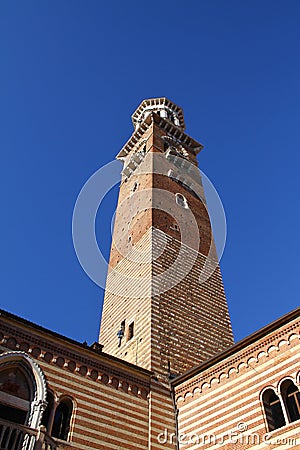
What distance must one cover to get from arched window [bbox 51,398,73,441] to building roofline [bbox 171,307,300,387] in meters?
3.17

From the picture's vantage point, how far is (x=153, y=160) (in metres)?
19.7

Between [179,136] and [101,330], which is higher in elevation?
[179,136]

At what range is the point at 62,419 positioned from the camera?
9148 mm

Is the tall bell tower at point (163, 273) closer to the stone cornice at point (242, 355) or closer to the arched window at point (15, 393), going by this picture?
the stone cornice at point (242, 355)

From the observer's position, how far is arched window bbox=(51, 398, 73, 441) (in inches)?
349

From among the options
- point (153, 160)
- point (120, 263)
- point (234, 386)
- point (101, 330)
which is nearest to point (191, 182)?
point (153, 160)

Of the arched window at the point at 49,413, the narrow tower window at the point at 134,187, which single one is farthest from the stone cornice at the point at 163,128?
the arched window at the point at 49,413

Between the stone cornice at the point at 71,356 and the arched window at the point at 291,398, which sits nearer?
the arched window at the point at 291,398

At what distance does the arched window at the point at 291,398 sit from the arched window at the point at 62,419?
4.58 metres

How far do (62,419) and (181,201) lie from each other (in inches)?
446

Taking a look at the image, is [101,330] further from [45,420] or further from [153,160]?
[153,160]

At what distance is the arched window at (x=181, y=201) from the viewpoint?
18.4 m

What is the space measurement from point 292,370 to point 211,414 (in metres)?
2.38

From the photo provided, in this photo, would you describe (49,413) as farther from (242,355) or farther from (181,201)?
(181,201)
